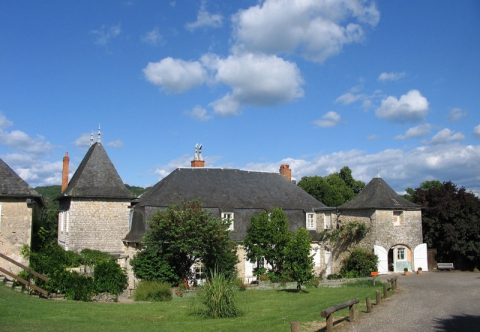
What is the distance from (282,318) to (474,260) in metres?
21.2

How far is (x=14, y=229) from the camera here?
21.0 m

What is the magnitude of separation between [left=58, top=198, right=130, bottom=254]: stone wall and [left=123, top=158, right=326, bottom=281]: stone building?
68cm

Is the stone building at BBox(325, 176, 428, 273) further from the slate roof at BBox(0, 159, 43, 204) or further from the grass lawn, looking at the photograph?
the slate roof at BBox(0, 159, 43, 204)

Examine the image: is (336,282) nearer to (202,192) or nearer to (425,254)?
(425,254)

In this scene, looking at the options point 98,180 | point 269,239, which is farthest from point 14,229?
point 269,239

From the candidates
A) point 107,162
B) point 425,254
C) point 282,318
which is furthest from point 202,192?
point 282,318

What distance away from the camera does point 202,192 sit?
2930 centimetres

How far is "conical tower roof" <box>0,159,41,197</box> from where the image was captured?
21.0 meters

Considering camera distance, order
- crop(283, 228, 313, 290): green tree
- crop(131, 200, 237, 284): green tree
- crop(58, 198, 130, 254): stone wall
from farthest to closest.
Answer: crop(58, 198, 130, 254): stone wall
crop(131, 200, 237, 284): green tree
crop(283, 228, 313, 290): green tree

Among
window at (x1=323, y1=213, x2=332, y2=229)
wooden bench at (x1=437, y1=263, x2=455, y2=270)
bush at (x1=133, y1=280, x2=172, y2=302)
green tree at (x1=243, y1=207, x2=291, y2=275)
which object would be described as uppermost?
window at (x1=323, y1=213, x2=332, y2=229)

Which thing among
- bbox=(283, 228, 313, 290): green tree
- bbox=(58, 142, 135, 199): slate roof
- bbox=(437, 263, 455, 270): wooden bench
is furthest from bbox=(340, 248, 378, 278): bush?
bbox=(58, 142, 135, 199): slate roof

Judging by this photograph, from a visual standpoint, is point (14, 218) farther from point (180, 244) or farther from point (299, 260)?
point (299, 260)

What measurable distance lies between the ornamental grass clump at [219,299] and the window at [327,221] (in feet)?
56.8

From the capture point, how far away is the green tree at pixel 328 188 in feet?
157
